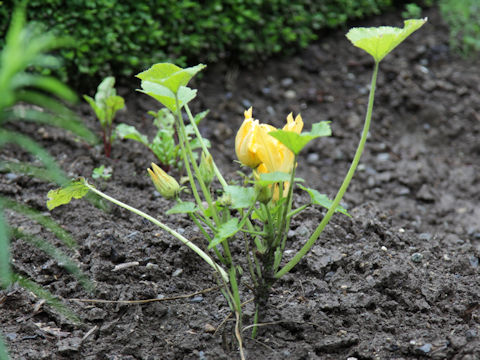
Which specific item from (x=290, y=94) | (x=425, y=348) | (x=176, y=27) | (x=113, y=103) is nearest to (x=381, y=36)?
(x=425, y=348)

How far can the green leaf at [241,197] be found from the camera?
155 cm

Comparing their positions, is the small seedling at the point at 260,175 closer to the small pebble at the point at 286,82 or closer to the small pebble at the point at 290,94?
the small pebble at the point at 290,94

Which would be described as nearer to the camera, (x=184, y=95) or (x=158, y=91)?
(x=158, y=91)

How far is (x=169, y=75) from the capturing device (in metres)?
1.62

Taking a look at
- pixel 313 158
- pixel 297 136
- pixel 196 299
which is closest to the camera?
pixel 297 136

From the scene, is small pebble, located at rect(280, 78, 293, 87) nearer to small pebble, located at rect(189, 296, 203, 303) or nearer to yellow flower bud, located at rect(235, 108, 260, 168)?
small pebble, located at rect(189, 296, 203, 303)

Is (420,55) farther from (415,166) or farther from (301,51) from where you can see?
(415,166)

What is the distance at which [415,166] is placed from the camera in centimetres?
346

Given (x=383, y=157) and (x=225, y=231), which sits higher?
(x=225, y=231)

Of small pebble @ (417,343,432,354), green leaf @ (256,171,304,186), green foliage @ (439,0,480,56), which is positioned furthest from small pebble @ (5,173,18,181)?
green foliage @ (439,0,480,56)

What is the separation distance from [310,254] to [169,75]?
36.4 inches

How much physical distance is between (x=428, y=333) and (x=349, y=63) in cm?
272

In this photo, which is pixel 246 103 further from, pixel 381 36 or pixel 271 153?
pixel 381 36

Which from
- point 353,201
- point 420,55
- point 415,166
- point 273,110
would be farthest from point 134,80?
point 420,55
